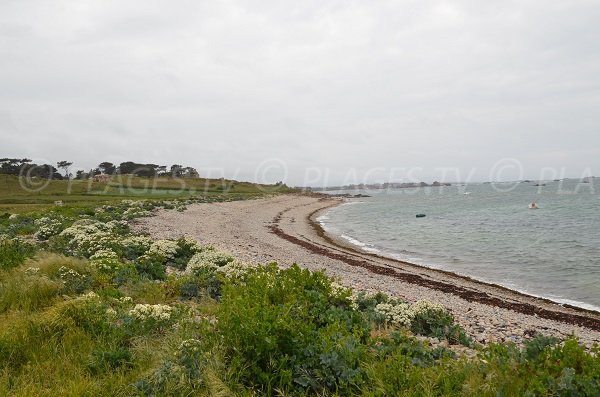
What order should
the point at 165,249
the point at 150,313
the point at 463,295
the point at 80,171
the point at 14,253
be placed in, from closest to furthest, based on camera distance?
the point at 150,313
the point at 14,253
the point at 165,249
the point at 463,295
the point at 80,171

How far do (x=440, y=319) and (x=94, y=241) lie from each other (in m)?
13.2

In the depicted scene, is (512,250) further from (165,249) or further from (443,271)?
(165,249)

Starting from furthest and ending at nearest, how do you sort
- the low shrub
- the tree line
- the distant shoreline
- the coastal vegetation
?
1. the tree line
2. the distant shoreline
3. the low shrub
4. the coastal vegetation

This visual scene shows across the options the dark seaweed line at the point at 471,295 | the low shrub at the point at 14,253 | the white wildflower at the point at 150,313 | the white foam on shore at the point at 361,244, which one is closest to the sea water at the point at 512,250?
the white foam on shore at the point at 361,244

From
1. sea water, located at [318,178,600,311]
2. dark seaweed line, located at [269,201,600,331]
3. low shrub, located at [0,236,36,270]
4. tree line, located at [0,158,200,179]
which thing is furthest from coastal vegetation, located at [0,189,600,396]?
tree line, located at [0,158,200,179]

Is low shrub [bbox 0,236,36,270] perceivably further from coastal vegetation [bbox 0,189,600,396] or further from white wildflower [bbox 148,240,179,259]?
white wildflower [bbox 148,240,179,259]

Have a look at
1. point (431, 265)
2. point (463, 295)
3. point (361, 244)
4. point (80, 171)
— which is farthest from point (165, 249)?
point (80, 171)

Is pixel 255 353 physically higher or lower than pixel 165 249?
higher

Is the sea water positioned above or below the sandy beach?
above

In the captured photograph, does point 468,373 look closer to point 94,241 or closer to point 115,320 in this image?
point 115,320

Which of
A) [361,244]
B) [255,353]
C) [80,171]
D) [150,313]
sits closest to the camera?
[255,353]

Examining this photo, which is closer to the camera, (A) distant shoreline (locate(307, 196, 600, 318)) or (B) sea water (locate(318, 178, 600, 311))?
(A) distant shoreline (locate(307, 196, 600, 318))

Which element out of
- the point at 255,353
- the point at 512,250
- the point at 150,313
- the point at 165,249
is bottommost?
the point at 512,250

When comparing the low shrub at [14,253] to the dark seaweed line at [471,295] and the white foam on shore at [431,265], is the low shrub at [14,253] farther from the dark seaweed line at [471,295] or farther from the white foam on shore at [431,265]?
the white foam on shore at [431,265]
